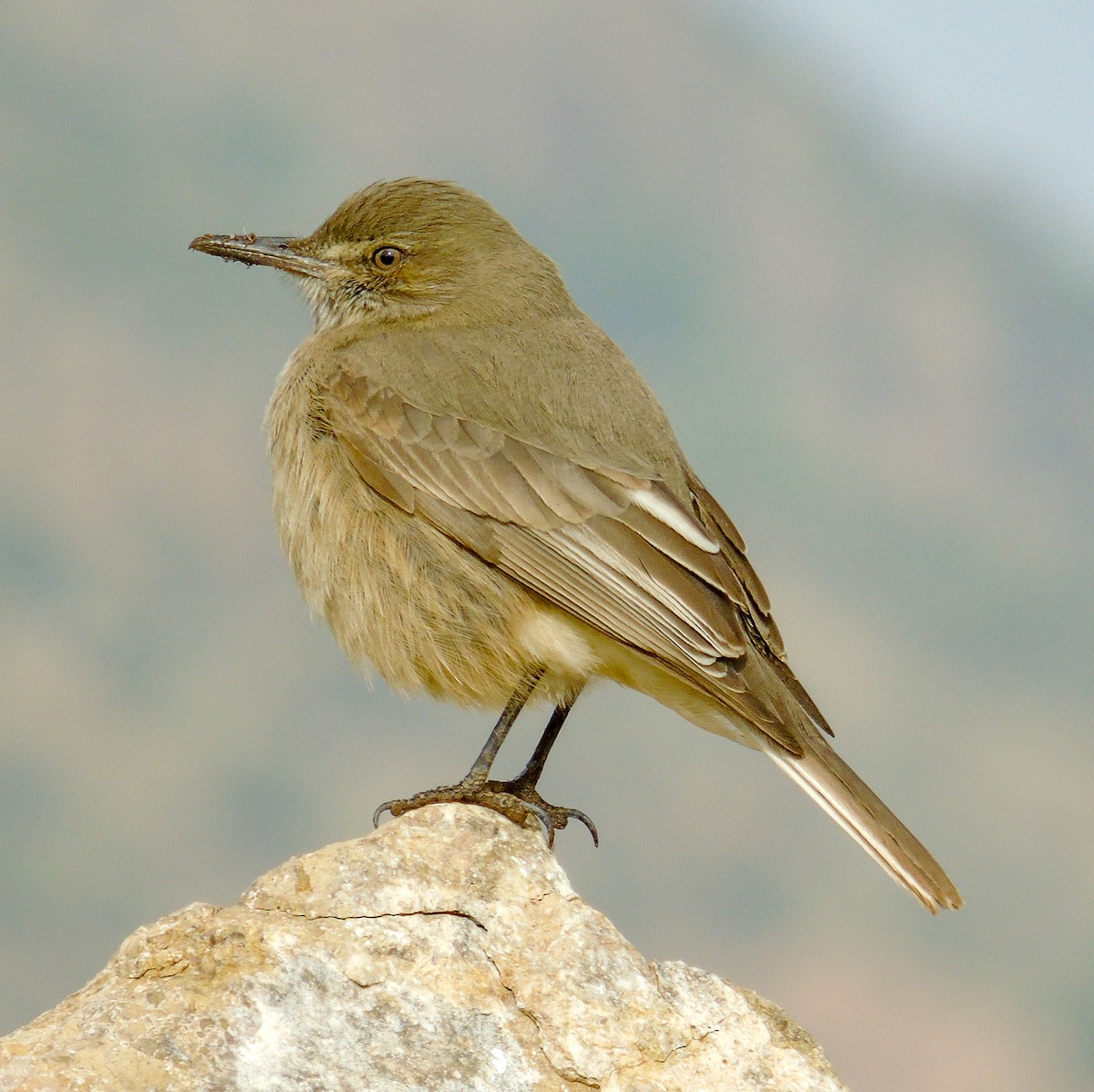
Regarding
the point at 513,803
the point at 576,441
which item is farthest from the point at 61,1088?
the point at 576,441

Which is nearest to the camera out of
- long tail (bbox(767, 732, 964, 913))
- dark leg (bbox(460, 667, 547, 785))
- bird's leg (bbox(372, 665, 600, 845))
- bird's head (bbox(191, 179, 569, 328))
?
long tail (bbox(767, 732, 964, 913))

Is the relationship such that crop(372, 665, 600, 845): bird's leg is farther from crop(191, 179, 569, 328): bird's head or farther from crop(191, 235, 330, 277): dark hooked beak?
crop(191, 235, 330, 277): dark hooked beak

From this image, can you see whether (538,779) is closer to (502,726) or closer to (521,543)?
(502,726)

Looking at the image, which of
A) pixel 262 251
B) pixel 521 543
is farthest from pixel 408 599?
pixel 262 251

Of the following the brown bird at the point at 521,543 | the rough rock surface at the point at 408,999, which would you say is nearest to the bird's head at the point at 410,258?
the brown bird at the point at 521,543

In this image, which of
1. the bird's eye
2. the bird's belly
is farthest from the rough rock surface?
the bird's eye

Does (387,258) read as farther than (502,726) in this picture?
Yes
